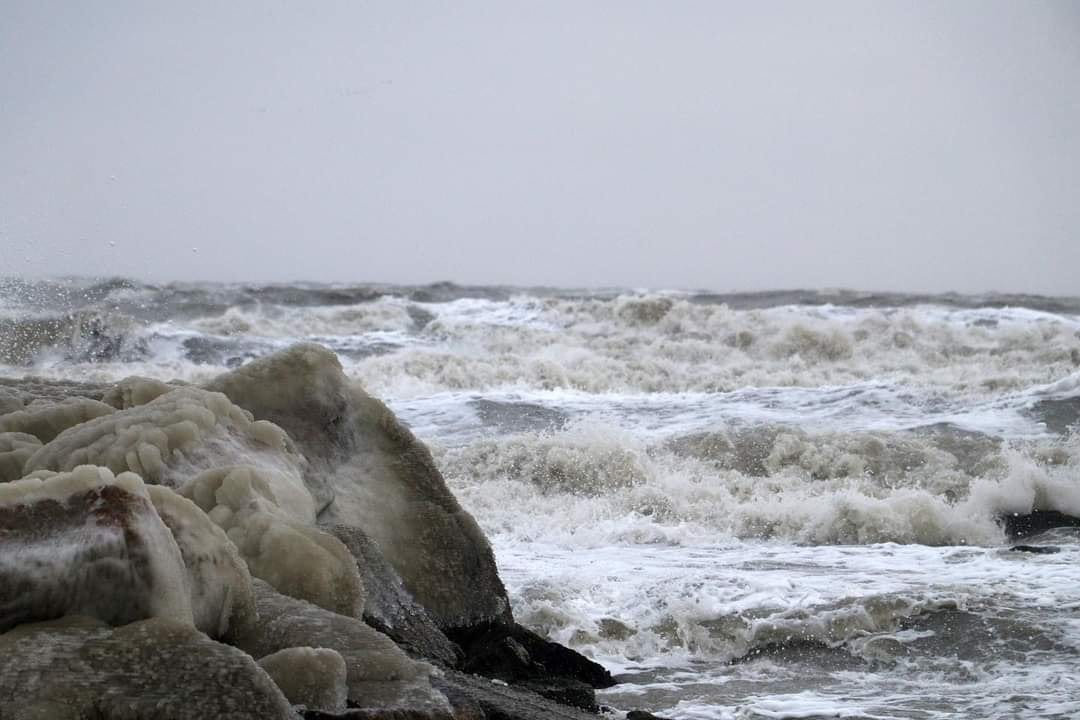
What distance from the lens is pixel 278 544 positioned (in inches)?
133

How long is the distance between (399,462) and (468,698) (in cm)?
201

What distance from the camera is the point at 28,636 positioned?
2361 mm

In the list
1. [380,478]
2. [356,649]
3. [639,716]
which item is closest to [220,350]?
[380,478]

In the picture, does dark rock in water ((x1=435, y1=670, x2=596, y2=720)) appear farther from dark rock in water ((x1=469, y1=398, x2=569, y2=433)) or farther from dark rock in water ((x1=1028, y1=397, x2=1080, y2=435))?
dark rock in water ((x1=1028, y1=397, x2=1080, y2=435))

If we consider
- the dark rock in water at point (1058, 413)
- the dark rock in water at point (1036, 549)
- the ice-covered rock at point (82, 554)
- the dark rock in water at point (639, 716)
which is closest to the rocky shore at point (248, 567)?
the ice-covered rock at point (82, 554)

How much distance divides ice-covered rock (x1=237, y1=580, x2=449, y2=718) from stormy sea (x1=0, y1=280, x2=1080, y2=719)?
187 cm

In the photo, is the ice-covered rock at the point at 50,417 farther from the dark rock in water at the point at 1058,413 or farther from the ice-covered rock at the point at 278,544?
the dark rock in water at the point at 1058,413

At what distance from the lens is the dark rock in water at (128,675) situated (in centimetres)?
224

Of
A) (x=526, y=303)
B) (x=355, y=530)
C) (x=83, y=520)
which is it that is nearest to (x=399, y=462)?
(x=355, y=530)

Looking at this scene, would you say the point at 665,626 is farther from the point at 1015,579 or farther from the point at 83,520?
the point at 83,520

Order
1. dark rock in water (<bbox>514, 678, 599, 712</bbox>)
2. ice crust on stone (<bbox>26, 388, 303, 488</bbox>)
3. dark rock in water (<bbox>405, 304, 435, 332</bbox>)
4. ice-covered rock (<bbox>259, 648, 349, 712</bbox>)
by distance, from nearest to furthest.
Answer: ice-covered rock (<bbox>259, 648, 349, 712</bbox>) < ice crust on stone (<bbox>26, 388, 303, 488</bbox>) < dark rock in water (<bbox>514, 678, 599, 712</bbox>) < dark rock in water (<bbox>405, 304, 435, 332</bbox>)

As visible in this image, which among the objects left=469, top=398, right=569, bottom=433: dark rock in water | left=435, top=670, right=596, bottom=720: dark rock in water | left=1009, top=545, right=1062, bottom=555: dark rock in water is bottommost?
left=469, top=398, right=569, bottom=433: dark rock in water

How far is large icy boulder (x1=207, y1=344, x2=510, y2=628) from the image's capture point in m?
4.48

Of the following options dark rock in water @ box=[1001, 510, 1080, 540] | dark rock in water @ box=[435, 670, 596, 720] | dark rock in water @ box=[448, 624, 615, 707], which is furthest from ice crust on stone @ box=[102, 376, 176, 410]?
dark rock in water @ box=[1001, 510, 1080, 540]
